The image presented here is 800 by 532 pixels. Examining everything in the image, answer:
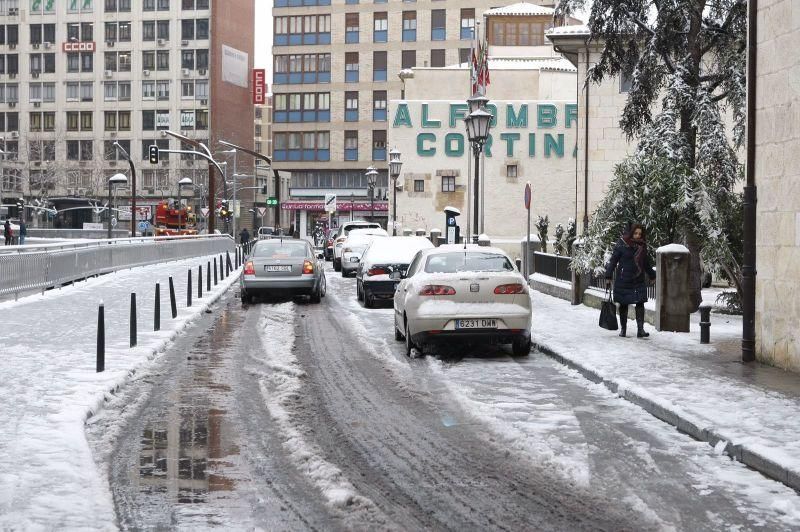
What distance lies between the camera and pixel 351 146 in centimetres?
8950

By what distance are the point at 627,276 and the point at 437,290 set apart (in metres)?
3.36

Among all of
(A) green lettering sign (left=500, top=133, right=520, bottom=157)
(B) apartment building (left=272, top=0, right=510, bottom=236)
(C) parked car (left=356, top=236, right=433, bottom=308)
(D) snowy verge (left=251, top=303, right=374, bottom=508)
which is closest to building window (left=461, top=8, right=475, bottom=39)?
(B) apartment building (left=272, top=0, right=510, bottom=236)

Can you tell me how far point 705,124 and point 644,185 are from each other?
2177mm

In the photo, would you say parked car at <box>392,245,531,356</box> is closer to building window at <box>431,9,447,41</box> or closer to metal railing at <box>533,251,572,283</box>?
metal railing at <box>533,251,572,283</box>

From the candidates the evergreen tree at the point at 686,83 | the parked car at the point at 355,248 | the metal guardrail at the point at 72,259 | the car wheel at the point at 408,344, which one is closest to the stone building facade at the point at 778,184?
the car wheel at the point at 408,344

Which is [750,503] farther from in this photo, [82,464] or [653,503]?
[82,464]

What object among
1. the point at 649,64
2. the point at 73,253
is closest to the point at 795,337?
the point at 649,64

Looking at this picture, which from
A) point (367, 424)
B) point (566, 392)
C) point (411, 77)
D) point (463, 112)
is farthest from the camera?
point (411, 77)

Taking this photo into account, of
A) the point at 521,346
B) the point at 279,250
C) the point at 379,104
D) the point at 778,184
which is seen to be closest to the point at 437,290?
the point at 521,346

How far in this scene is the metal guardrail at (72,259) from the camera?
21328mm

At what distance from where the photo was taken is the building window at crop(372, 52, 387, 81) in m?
88.6

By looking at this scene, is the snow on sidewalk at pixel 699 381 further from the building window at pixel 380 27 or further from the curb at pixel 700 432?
the building window at pixel 380 27

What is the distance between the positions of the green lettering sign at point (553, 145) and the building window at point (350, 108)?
108 feet

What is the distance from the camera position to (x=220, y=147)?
96.1 metres
